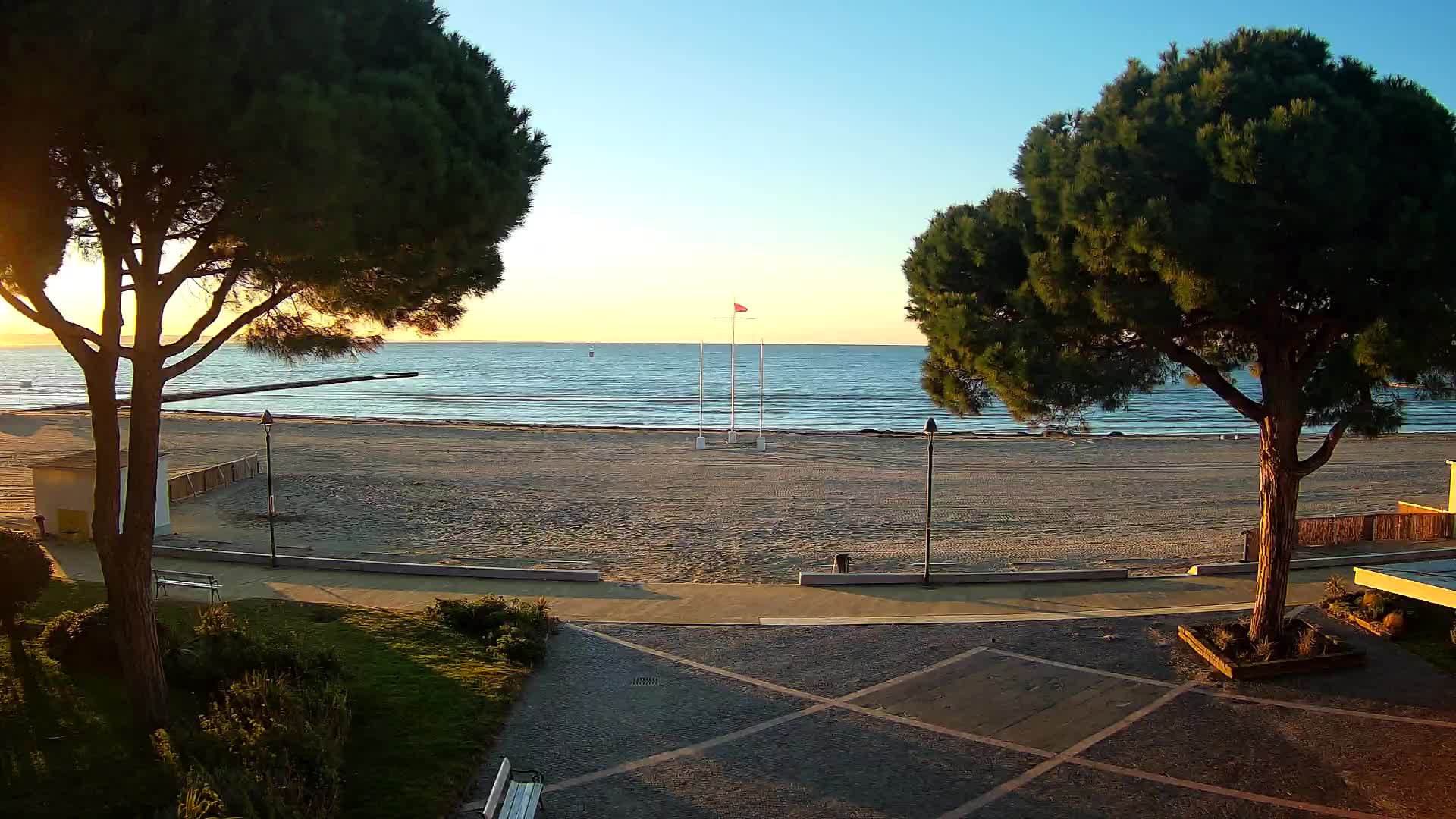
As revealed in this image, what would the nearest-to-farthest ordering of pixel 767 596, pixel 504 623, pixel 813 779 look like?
pixel 813 779
pixel 504 623
pixel 767 596

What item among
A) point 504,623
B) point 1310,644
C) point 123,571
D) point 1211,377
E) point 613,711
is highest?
point 1211,377

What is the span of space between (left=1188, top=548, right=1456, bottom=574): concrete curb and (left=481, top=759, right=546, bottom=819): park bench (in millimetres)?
13612

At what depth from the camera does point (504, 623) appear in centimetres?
1209

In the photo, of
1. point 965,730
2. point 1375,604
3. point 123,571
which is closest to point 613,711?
point 965,730

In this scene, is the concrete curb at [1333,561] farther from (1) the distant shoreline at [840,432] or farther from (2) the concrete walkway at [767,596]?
(1) the distant shoreline at [840,432]

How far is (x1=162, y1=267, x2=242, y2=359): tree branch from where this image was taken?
8016 mm

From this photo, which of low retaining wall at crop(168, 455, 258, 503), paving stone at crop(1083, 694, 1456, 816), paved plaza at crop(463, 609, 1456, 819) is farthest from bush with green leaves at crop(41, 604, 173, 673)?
low retaining wall at crop(168, 455, 258, 503)

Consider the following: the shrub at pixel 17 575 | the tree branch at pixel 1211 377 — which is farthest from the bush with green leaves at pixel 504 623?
the tree branch at pixel 1211 377

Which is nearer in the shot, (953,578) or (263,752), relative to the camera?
(263,752)

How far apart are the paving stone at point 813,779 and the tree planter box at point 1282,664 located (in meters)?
3.70

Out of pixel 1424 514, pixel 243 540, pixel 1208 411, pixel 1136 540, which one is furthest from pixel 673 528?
pixel 1208 411

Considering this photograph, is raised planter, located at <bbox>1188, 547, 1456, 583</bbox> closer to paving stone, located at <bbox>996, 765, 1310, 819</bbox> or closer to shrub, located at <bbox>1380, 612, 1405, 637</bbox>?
shrub, located at <bbox>1380, 612, 1405, 637</bbox>

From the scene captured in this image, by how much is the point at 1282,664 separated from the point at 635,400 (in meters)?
72.0

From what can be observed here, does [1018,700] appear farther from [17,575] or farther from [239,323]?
[17,575]
